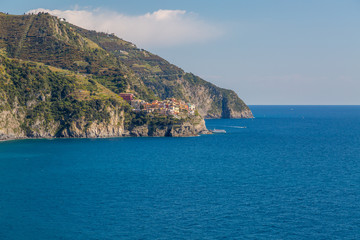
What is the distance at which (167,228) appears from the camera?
52.8m

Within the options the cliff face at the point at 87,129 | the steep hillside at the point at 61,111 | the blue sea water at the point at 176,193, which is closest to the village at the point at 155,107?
the steep hillside at the point at 61,111

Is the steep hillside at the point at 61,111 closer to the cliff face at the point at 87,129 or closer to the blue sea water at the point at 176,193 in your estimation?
the cliff face at the point at 87,129

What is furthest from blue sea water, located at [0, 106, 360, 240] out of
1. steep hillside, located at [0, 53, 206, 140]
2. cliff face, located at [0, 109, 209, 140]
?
steep hillside, located at [0, 53, 206, 140]

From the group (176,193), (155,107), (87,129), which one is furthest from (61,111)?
(176,193)

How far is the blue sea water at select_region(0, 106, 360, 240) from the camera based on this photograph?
173 ft

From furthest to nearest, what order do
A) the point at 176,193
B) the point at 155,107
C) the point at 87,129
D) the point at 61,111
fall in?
the point at 155,107 → the point at 61,111 → the point at 87,129 → the point at 176,193

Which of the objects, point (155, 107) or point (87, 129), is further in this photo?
point (155, 107)

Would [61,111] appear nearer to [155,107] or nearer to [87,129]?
[87,129]

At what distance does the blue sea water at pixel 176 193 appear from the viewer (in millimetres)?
52656

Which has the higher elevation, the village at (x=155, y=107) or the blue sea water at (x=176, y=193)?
the village at (x=155, y=107)

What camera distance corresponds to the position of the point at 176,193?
232 feet

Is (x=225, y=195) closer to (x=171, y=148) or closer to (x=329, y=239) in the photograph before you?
(x=329, y=239)

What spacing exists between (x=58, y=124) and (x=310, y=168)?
102704mm

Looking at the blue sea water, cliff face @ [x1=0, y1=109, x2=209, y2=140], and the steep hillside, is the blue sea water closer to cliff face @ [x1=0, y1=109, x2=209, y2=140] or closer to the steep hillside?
cliff face @ [x1=0, y1=109, x2=209, y2=140]
